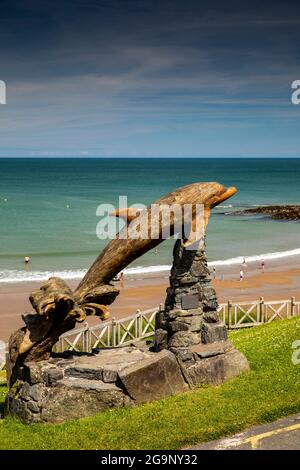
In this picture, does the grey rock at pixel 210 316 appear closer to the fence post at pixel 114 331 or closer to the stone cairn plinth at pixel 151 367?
the stone cairn plinth at pixel 151 367

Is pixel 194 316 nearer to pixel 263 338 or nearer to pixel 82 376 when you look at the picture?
pixel 82 376

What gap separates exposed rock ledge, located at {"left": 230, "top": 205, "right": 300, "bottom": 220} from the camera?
79.2 m

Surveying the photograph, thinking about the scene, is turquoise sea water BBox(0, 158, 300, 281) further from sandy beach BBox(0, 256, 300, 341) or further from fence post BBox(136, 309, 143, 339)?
fence post BBox(136, 309, 143, 339)

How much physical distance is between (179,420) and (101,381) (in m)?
1.95

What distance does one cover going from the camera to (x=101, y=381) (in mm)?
13328

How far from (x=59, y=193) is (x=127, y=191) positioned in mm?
14739

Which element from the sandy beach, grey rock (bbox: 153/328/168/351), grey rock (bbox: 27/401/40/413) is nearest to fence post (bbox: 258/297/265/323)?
the sandy beach

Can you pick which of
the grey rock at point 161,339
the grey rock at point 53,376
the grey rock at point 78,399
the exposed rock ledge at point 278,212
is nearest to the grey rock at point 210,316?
the grey rock at point 161,339

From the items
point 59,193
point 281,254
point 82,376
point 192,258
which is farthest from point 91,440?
point 59,193

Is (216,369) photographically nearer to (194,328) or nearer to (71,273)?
(194,328)

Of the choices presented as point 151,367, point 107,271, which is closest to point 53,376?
point 151,367

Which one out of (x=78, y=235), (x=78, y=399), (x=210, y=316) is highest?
(x=78, y=235)

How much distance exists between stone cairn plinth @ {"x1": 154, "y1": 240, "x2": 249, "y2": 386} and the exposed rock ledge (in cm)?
6559

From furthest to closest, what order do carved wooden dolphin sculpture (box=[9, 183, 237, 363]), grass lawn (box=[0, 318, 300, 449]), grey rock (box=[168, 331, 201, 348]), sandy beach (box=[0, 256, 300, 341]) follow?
sandy beach (box=[0, 256, 300, 341]) → grey rock (box=[168, 331, 201, 348]) → carved wooden dolphin sculpture (box=[9, 183, 237, 363]) → grass lawn (box=[0, 318, 300, 449])
